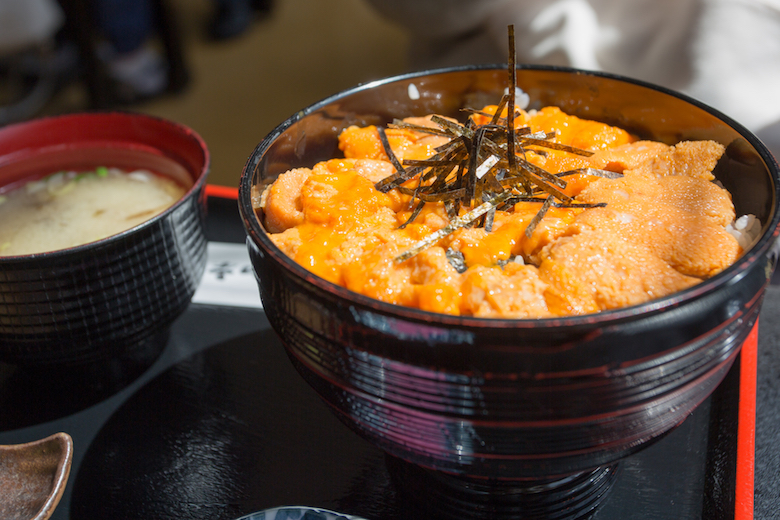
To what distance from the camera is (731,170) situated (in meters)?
0.96

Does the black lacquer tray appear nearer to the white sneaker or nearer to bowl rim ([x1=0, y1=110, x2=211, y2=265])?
bowl rim ([x1=0, y1=110, x2=211, y2=265])

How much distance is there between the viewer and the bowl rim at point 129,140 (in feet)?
3.37

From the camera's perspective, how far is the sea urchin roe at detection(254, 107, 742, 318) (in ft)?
2.51

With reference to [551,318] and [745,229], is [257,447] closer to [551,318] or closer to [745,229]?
[551,318]

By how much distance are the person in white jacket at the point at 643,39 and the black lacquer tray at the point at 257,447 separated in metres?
0.94

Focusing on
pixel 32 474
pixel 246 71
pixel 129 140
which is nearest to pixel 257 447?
pixel 32 474

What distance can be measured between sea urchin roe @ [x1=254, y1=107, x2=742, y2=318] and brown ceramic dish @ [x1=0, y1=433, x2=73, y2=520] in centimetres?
52

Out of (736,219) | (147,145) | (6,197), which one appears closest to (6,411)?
(6,197)

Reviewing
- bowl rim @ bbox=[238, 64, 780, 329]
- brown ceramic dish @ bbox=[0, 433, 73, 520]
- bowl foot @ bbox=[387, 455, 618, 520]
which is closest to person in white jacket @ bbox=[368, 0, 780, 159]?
bowl rim @ bbox=[238, 64, 780, 329]

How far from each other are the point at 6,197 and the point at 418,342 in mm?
1217

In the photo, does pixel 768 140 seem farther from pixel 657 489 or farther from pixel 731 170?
pixel 657 489

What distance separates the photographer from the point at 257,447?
1.10 metres

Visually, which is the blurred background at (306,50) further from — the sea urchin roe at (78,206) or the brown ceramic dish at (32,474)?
the brown ceramic dish at (32,474)

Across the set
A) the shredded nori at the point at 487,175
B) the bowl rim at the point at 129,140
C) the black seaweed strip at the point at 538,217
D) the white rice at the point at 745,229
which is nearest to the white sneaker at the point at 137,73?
the bowl rim at the point at 129,140
